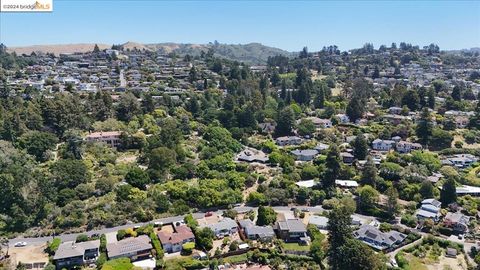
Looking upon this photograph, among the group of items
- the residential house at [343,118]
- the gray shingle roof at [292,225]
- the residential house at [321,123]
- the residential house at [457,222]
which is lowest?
the gray shingle roof at [292,225]

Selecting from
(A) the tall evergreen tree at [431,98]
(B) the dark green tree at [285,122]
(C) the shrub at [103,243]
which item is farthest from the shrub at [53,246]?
(A) the tall evergreen tree at [431,98]

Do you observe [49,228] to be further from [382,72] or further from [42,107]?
[382,72]

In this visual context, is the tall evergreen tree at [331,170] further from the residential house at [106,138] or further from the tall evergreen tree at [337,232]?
the residential house at [106,138]

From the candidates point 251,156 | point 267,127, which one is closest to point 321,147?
point 251,156

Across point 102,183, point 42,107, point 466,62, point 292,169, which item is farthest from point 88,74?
point 466,62

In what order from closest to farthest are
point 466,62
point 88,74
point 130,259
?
point 130,259 < point 88,74 < point 466,62

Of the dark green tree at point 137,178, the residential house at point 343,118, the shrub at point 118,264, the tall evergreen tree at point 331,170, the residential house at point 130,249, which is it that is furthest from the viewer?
the residential house at point 343,118

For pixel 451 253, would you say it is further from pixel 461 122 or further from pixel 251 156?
pixel 461 122
